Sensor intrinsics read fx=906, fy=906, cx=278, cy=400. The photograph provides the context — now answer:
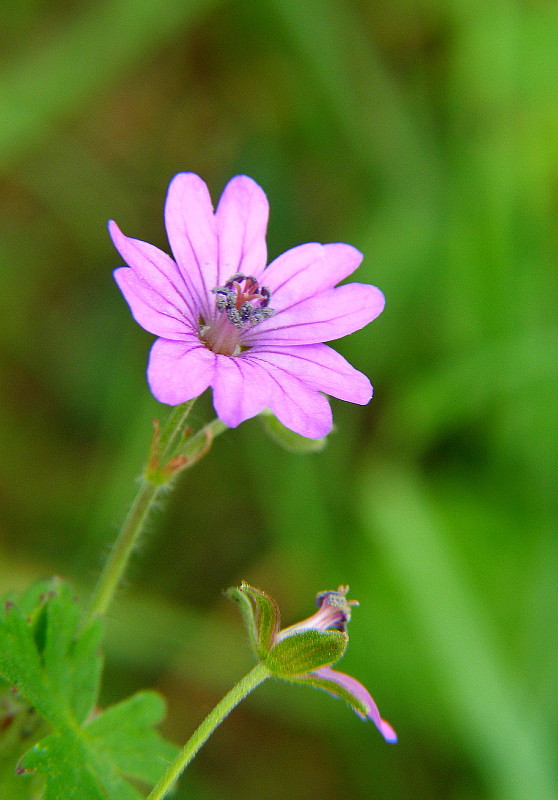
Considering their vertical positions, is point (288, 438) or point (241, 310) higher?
point (241, 310)

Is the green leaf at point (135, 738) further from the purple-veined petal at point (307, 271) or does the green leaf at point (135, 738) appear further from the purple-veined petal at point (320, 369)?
the purple-veined petal at point (307, 271)

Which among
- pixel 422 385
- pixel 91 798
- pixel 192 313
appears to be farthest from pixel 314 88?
pixel 91 798

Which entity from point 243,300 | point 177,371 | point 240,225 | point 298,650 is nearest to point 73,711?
point 298,650

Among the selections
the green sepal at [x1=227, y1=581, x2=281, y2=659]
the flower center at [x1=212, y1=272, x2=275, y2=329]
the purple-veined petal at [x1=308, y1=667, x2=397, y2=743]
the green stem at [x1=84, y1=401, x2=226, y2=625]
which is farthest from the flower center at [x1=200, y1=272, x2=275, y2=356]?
the purple-veined petal at [x1=308, y1=667, x2=397, y2=743]

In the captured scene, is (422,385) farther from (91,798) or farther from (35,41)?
(91,798)

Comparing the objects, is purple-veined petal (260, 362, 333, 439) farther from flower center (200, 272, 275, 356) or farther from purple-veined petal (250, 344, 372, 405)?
flower center (200, 272, 275, 356)

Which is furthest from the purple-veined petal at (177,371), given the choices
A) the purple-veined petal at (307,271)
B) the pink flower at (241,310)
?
the purple-veined petal at (307,271)

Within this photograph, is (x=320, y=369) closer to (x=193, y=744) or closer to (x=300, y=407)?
(x=300, y=407)
